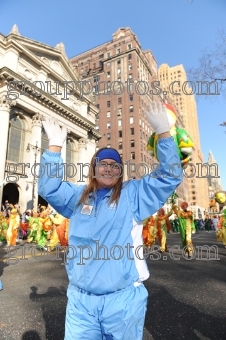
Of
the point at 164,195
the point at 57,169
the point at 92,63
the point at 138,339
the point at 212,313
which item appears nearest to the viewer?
the point at 138,339

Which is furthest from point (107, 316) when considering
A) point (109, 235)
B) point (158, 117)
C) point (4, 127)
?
point (4, 127)

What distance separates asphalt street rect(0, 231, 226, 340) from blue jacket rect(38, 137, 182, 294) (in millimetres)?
1867

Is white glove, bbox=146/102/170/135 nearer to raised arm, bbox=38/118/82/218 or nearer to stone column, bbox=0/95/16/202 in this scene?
raised arm, bbox=38/118/82/218

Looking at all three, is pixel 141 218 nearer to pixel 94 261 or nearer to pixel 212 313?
pixel 94 261

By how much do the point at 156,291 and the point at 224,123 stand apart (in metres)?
8.71

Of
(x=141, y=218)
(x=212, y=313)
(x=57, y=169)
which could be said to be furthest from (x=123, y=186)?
(x=212, y=313)

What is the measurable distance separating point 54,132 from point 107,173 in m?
0.66

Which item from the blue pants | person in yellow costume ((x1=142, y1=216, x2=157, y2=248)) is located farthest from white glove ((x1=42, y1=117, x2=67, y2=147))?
person in yellow costume ((x1=142, y1=216, x2=157, y2=248))

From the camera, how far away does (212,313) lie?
3607 millimetres

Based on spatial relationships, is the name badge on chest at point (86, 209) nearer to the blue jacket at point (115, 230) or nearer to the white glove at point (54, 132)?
the blue jacket at point (115, 230)

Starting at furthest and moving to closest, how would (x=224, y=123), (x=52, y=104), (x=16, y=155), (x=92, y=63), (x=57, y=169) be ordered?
(x=92, y=63) → (x=52, y=104) → (x=16, y=155) → (x=224, y=123) → (x=57, y=169)

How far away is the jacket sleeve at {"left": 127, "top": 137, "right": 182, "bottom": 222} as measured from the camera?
1703 millimetres

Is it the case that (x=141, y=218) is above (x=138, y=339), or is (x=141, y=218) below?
above

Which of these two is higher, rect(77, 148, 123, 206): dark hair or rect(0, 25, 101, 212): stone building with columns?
rect(0, 25, 101, 212): stone building with columns
